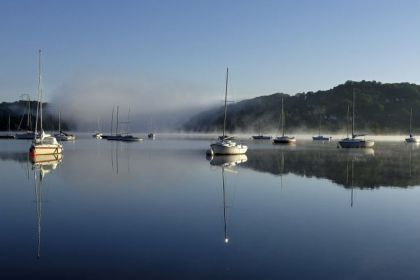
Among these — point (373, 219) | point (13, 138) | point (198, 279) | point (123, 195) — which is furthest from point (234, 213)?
point (13, 138)

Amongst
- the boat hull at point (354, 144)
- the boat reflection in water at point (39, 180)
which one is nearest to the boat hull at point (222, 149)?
the boat reflection in water at point (39, 180)

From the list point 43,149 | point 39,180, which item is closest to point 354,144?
point 43,149

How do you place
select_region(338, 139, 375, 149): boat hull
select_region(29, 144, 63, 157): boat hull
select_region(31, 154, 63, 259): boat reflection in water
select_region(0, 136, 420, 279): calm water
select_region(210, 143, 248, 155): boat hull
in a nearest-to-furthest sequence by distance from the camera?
select_region(0, 136, 420, 279): calm water < select_region(31, 154, 63, 259): boat reflection in water < select_region(29, 144, 63, 157): boat hull < select_region(210, 143, 248, 155): boat hull < select_region(338, 139, 375, 149): boat hull

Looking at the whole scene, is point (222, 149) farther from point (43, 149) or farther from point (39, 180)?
point (39, 180)

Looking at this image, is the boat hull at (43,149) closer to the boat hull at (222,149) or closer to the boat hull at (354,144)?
the boat hull at (222,149)

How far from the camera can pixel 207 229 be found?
706 inches

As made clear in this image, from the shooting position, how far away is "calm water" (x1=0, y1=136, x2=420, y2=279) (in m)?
12.8

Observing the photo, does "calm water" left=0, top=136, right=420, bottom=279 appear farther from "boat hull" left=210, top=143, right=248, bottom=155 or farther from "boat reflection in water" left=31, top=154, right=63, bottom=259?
"boat hull" left=210, top=143, right=248, bottom=155

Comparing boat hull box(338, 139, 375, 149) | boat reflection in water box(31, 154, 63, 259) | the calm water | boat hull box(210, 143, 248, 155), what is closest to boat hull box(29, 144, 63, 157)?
boat reflection in water box(31, 154, 63, 259)

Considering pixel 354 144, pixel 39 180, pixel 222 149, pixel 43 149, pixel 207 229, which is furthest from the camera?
pixel 354 144

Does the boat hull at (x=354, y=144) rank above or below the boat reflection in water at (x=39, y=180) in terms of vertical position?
above

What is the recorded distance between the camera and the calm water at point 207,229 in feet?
41.9

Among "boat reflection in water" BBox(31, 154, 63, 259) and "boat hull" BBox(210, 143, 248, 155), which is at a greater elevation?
"boat hull" BBox(210, 143, 248, 155)

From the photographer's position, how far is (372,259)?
45.5ft
